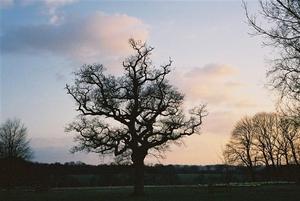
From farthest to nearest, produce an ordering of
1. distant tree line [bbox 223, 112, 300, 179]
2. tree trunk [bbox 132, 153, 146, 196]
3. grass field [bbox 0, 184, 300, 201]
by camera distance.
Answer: distant tree line [bbox 223, 112, 300, 179]
tree trunk [bbox 132, 153, 146, 196]
grass field [bbox 0, 184, 300, 201]

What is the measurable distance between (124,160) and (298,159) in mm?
44813

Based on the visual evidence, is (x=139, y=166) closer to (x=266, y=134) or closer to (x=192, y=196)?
(x=192, y=196)

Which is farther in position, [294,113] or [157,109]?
[157,109]

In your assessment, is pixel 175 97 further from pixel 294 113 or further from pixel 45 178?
pixel 45 178

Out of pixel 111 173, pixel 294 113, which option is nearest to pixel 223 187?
pixel 294 113

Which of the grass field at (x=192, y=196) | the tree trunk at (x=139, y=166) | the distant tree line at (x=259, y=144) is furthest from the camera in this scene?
the distant tree line at (x=259, y=144)

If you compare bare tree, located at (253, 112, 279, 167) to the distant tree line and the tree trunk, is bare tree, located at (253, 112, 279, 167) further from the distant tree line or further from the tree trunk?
the tree trunk

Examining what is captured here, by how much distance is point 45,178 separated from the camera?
90750 millimetres

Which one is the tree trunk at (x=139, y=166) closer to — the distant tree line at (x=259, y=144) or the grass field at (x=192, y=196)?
the grass field at (x=192, y=196)

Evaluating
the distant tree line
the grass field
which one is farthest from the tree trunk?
the distant tree line

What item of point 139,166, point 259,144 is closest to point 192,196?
point 139,166

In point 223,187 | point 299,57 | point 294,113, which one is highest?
point 299,57

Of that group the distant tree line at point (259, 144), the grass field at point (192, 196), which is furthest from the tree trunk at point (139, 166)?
the distant tree line at point (259, 144)

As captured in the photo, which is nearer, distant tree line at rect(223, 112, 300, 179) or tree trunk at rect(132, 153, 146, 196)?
tree trunk at rect(132, 153, 146, 196)
